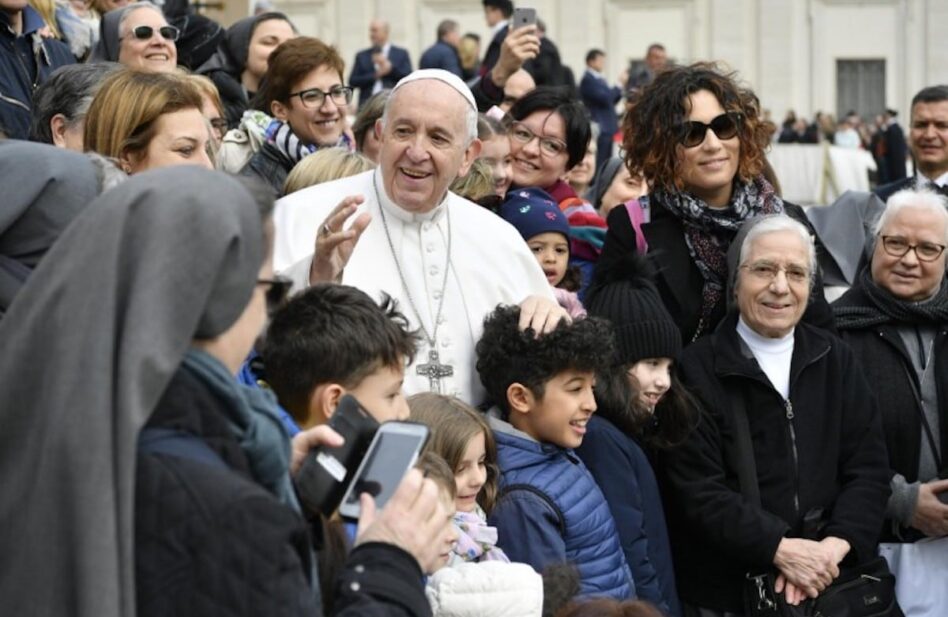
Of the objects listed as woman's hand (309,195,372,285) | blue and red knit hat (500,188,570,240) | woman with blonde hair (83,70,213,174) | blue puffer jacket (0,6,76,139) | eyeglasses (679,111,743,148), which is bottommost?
blue and red knit hat (500,188,570,240)

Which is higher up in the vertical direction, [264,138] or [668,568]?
[264,138]

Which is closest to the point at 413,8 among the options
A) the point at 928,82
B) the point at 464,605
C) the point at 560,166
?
the point at 928,82

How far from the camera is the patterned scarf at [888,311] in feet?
21.0

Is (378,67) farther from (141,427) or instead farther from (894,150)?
(141,427)

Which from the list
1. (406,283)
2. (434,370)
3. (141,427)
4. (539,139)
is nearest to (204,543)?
(141,427)

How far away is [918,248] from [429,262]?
2.29 m

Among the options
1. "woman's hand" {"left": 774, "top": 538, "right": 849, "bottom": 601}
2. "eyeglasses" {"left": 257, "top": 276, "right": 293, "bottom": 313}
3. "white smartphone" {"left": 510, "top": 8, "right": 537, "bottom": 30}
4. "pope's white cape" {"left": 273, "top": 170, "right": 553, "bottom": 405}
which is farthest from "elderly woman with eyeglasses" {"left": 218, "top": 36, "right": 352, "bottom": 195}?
"eyeglasses" {"left": 257, "top": 276, "right": 293, "bottom": 313}

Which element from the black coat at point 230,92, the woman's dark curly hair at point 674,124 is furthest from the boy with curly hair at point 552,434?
the black coat at point 230,92

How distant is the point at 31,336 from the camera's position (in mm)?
2643

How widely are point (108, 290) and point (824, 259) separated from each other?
16.8ft

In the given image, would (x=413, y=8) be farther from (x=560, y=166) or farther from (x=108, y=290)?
(x=108, y=290)

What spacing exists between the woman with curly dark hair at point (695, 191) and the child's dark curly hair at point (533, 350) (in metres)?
0.93

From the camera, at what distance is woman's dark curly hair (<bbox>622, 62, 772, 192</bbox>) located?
244 inches

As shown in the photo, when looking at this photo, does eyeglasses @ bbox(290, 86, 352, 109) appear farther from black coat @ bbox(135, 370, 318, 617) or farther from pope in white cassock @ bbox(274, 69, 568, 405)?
black coat @ bbox(135, 370, 318, 617)
